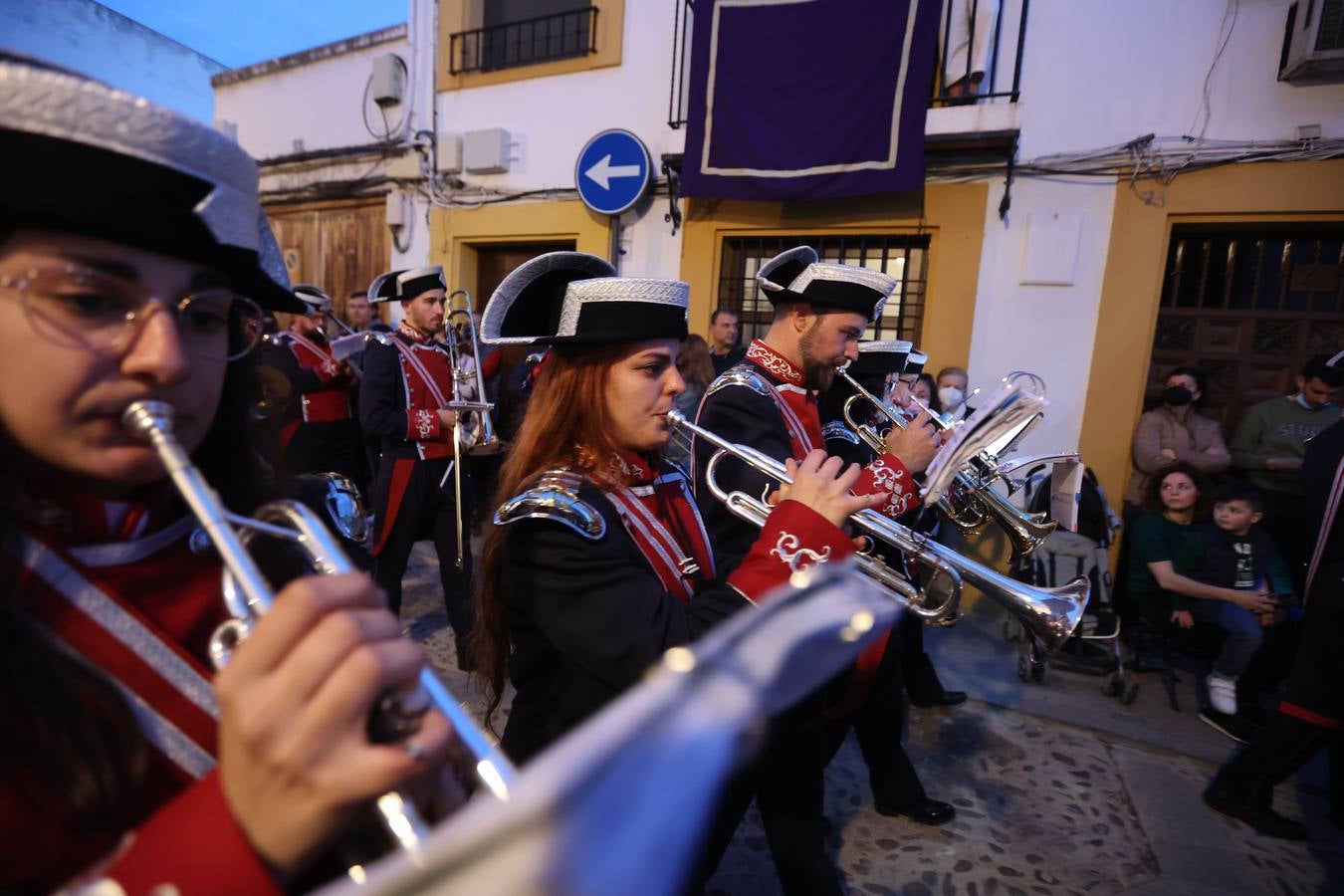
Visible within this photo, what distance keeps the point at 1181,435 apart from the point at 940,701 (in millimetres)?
2829

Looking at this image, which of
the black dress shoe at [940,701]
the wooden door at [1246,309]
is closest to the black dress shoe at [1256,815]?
the black dress shoe at [940,701]

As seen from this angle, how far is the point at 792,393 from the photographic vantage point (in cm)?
283

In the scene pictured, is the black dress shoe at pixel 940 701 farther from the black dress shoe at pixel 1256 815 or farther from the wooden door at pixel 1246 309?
the wooden door at pixel 1246 309

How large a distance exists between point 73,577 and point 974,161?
19.5 ft

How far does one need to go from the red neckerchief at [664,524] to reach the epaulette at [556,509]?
5.6 inches

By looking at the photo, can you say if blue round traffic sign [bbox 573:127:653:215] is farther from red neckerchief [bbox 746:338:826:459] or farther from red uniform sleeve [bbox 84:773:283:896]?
red uniform sleeve [bbox 84:773:283:896]

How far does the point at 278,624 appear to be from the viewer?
1.88 feet

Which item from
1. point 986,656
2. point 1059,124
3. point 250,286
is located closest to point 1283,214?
point 1059,124

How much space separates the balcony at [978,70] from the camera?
16.4ft

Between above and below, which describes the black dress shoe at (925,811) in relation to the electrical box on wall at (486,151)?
below

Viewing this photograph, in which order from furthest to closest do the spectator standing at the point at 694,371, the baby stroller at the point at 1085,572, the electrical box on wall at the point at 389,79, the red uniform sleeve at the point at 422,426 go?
1. the electrical box on wall at the point at 389,79
2. the spectator standing at the point at 694,371
3. the baby stroller at the point at 1085,572
4. the red uniform sleeve at the point at 422,426

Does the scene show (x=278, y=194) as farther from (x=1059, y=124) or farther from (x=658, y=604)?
(x=658, y=604)

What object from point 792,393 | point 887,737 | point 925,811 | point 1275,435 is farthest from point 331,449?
point 1275,435

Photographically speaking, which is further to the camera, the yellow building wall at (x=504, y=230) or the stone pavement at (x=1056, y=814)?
the yellow building wall at (x=504, y=230)
